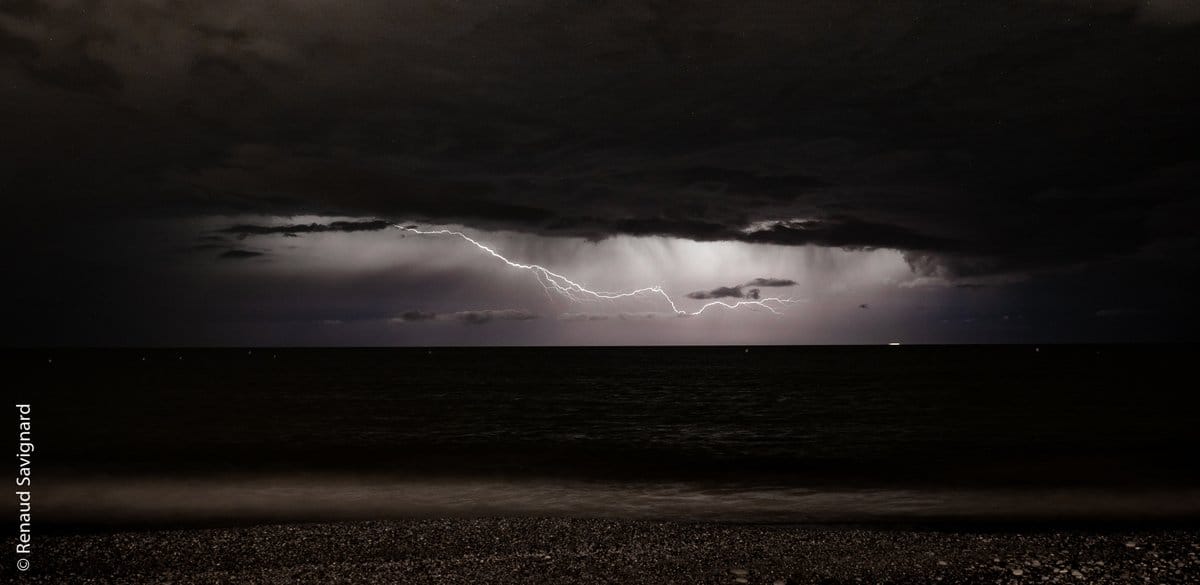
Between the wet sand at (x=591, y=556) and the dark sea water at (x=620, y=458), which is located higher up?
the wet sand at (x=591, y=556)

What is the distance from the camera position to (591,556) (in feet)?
44.1

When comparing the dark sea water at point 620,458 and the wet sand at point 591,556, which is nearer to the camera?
the wet sand at point 591,556

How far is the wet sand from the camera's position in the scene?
39.6 ft

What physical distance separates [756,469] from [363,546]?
18.7m

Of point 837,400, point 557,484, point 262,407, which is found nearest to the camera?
point 557,484

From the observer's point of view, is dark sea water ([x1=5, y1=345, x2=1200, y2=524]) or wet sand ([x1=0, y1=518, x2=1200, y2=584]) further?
dark sea water ([x1=5, y1=345, x2=1200, y2=524])

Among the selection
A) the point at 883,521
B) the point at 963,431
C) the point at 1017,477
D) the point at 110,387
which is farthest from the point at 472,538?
the point at 110,387

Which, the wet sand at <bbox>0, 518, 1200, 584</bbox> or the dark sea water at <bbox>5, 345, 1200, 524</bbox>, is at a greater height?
the wet sand at <bbox>0, 518, 1200, 584</bbox>

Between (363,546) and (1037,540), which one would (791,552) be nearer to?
(1037,540)

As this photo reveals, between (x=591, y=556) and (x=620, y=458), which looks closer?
(x=591, y=556)

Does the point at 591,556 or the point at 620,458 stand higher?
the point at 591,556

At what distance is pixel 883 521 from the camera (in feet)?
64.5

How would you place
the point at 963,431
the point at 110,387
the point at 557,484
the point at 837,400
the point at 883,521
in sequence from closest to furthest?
the point at 883,521 < the point at 557,484 < the point at 963,431 < the point at 837,400 < the point at 110,387

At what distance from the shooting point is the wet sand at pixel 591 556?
1207 centimetres
